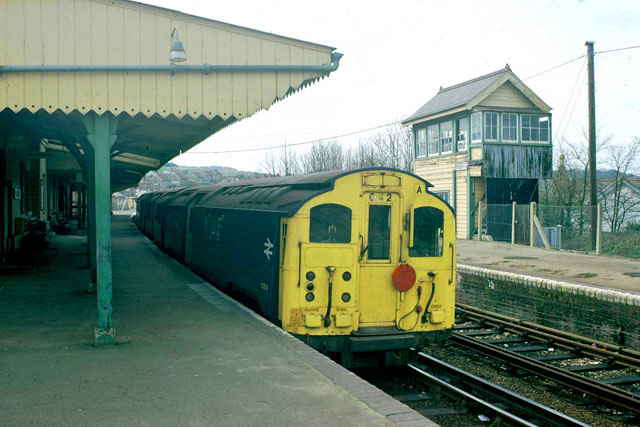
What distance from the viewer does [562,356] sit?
9531 mm

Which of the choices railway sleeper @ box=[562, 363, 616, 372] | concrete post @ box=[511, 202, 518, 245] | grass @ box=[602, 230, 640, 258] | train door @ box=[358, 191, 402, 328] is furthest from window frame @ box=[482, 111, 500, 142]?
train door @ box=[358, 191, 402, 328]

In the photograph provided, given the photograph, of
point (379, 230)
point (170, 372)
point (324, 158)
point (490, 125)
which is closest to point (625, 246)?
point (490, 125)

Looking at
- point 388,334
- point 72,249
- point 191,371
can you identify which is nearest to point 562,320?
point 388,334

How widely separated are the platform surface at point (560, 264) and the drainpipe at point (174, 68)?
7.41m

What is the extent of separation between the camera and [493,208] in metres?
24.3

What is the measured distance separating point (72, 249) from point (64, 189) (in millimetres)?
25421

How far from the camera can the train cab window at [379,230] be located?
7.93 metres

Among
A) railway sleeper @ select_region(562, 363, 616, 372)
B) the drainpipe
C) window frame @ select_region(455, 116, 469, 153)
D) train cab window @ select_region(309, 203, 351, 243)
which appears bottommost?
railway sleeper @ select_region(562, 363, 616, 372)

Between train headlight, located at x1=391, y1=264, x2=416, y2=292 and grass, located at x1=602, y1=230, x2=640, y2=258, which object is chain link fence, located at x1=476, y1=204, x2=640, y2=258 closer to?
grass, located at x1=602, y1=230, x2=640, y2=258

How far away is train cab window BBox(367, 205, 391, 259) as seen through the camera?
7926mm

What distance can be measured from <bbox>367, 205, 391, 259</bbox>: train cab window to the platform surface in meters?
5.88

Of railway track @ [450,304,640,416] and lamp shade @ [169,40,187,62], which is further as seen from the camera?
railway track @ [450,304,640,416]

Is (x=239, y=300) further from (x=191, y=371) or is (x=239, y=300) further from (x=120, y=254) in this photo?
(x=120, y=254)

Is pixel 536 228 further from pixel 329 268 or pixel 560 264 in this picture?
pixel 329 268
